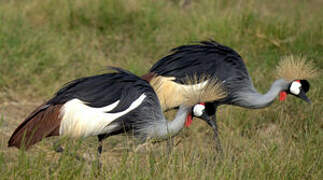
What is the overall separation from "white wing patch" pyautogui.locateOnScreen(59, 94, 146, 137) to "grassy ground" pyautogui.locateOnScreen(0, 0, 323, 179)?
4.9 inches

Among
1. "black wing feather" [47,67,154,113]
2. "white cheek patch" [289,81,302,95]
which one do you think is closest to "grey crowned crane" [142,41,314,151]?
"white cheek patch" [289,81,302,95]

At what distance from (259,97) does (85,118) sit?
1.20 m

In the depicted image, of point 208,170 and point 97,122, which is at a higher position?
point 97,122

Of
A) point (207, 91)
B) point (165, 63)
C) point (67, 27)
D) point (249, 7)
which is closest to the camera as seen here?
point (207, 91)

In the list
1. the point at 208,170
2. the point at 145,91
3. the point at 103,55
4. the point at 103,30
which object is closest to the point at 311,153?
the point at 208,170

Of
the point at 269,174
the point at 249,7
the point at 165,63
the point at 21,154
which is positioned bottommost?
the point at 269,174

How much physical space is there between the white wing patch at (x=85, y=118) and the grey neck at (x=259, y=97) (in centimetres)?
86

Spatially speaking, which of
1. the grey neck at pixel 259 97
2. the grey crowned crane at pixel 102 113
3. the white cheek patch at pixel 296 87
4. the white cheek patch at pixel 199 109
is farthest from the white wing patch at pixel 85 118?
the white cheek patch at pixel 296 87

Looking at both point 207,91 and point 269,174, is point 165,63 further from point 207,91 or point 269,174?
point 269,174

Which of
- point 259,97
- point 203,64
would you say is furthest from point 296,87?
point 203,64

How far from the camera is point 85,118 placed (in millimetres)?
3193

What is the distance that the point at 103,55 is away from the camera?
16.4ft

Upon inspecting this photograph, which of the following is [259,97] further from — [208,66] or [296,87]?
[208,66]

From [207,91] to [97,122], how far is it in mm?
697
